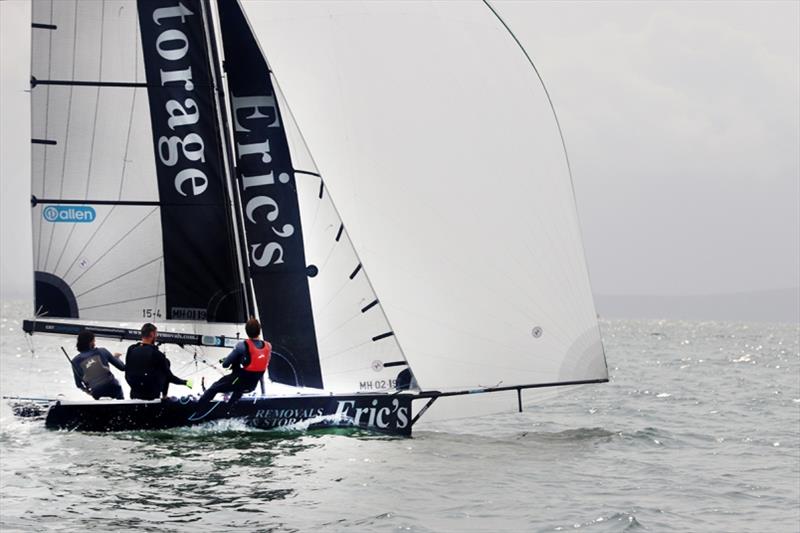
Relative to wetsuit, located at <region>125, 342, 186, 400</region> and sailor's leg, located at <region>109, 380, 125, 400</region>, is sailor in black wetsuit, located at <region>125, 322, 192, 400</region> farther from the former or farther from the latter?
sailor's leg, located at <region>109, 380, 125, 400</region>

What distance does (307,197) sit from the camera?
45.3 feet

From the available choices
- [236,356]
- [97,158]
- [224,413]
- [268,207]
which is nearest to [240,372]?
[236,356]

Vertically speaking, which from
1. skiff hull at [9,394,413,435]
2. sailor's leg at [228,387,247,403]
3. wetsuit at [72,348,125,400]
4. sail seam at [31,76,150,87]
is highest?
sail seam at [31,76,150,87]

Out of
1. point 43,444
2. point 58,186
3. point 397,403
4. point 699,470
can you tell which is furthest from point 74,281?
point 699,470

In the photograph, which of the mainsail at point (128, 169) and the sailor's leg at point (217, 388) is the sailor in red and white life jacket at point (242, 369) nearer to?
the sailor's leg at point (217, 388)

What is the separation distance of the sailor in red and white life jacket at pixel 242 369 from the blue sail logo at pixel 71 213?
8.31ft

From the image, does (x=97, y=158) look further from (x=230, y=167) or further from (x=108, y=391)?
(x=108, y=391)

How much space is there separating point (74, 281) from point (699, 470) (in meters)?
7.52

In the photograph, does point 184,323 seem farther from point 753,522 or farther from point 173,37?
point 753,522

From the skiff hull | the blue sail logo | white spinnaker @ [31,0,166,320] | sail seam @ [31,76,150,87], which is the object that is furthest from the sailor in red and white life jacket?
sail seam @ [31,76,150,87]

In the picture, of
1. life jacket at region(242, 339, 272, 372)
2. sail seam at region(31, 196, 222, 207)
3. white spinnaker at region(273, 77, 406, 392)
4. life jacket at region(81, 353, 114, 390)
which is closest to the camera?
life jacket at region(242, 339, 272, 372)

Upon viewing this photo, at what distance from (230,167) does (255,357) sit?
99.2 inches

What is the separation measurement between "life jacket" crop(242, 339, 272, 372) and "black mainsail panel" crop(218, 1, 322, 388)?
0.84 m

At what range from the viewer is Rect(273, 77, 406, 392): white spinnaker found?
44.2 ft
